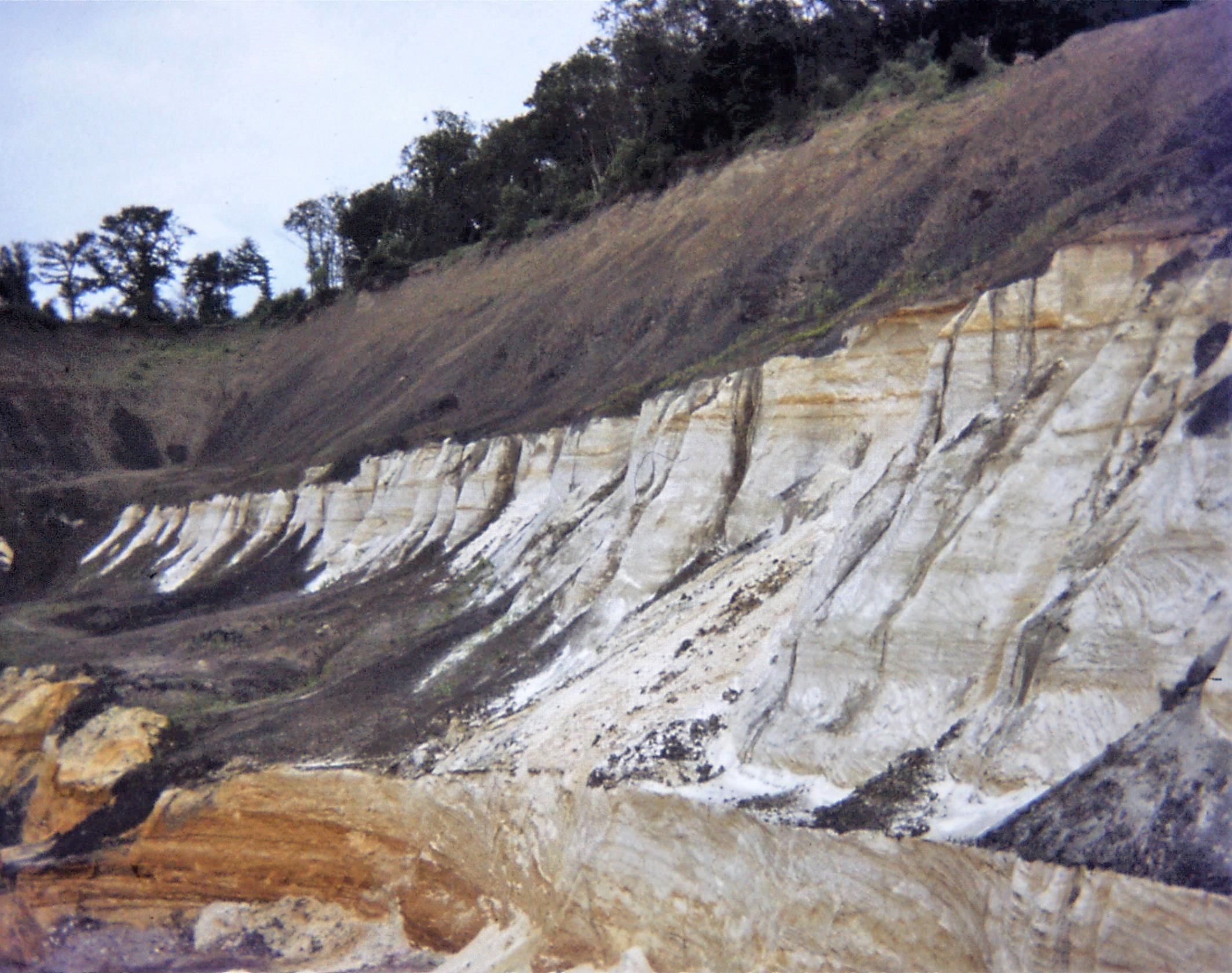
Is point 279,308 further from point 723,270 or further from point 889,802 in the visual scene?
point 889,802

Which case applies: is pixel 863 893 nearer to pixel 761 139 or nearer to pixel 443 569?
pixel 443 569

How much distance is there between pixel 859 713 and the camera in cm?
791

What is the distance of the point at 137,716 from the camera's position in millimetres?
13656

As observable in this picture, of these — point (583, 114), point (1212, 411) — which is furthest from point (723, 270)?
point (583, 114)

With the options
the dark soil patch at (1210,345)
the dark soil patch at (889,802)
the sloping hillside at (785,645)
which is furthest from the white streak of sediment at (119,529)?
the dark soil patch at (1210,345)

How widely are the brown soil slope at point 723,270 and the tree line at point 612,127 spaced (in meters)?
1.97

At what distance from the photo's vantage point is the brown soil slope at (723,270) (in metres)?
15.5

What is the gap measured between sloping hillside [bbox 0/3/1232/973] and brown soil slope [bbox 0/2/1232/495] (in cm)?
17

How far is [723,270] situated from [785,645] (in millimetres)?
16453

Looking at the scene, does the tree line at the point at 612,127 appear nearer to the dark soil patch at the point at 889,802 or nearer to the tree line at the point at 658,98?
the tree line at the point at 658,98

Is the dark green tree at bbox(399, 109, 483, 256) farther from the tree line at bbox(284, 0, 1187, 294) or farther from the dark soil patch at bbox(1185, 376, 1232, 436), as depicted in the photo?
the dark soil patch at bbox(1185, 376, 1232, 436)

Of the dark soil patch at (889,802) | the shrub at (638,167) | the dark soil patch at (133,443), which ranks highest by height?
the shrub at (638,167)

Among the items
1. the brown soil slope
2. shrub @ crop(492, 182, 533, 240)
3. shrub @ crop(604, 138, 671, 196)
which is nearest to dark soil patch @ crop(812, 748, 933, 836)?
the brown soil slope

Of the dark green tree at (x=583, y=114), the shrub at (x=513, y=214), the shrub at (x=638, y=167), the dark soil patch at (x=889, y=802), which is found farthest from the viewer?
the dark green tree at (x=583, y=114)
